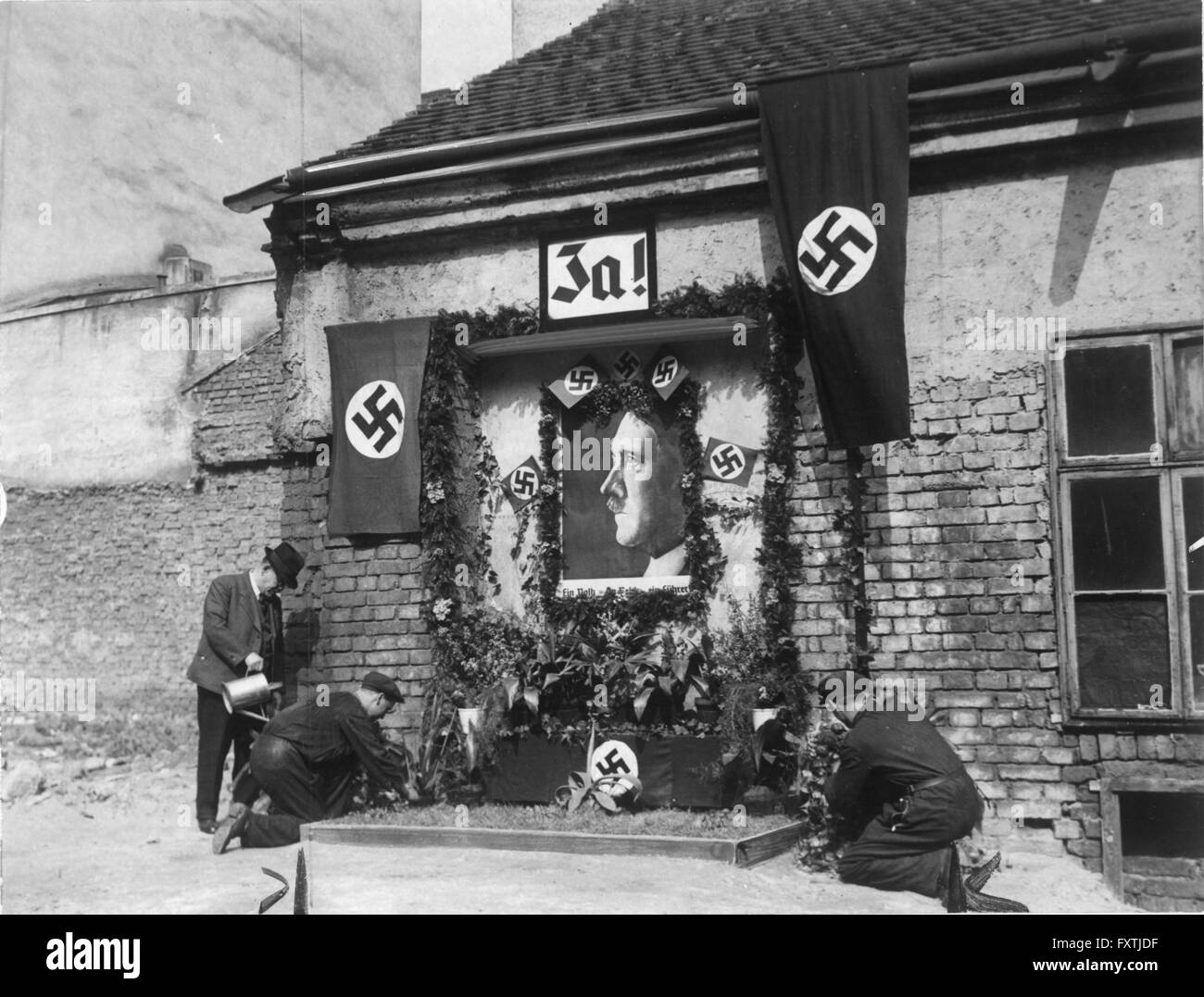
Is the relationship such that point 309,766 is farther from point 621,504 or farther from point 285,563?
point 621,504

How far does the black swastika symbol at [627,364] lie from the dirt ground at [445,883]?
3.54 metres

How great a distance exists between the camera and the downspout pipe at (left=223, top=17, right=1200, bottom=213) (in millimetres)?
7473

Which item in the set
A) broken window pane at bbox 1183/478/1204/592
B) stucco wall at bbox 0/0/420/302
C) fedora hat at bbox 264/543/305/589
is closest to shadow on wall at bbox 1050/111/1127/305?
broken window pane at bbox 1183/478/1204/592

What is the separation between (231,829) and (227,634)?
4.94 ft

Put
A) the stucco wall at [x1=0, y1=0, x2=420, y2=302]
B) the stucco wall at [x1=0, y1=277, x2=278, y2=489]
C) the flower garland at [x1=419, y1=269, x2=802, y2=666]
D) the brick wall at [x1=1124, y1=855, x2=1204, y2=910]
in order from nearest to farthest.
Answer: the brick wall at [x1=1124, y1=855, x2=1204, y2=910] → the flower garland at [x1=419, y1=269, x2=802, y2=666] → the stucco wall at [x1=0, y1=0, x2=420, y2=302] → the stucco wall at [x1=0, y1=277, x2=278, y2=489]

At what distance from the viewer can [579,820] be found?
8281 mm

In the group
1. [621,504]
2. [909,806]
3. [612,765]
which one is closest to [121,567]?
[621,504]

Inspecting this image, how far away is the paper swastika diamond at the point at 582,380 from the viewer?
9.49m

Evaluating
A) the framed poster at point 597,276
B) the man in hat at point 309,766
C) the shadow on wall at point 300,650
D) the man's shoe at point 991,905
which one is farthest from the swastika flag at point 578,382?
the man's shoe at point 991,905

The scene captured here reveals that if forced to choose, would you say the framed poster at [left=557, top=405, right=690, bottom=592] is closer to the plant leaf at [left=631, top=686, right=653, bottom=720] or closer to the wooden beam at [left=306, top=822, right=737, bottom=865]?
the plant leaf at [left=631, top=686, right=653, bottom=720]

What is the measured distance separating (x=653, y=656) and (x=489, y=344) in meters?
2.60
